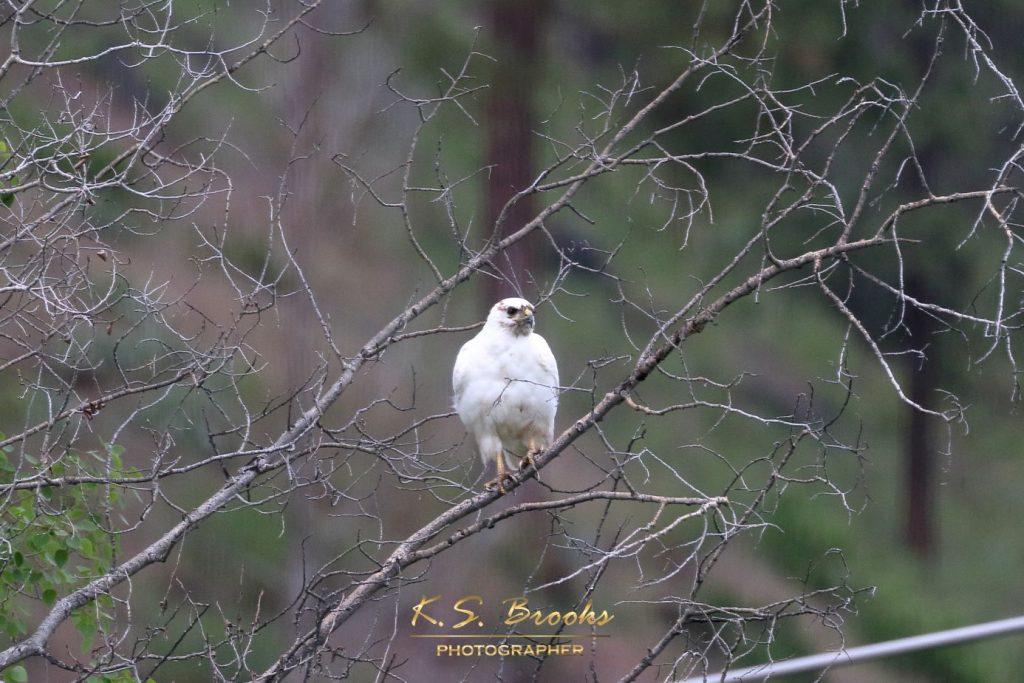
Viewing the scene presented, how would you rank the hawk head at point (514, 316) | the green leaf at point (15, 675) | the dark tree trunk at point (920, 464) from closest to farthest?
the green leaf at point (15, 675) → the hawk head at point (514, 316) → the dark tree trunk at point (920, 464)

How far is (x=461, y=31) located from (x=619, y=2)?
29.0 inches

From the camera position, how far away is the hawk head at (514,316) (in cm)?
316

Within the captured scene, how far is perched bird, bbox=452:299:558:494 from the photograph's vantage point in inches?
127

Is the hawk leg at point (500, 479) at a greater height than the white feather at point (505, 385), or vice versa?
the white feather at point (505, 385)

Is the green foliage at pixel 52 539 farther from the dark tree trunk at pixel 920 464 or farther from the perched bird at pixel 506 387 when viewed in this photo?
the dark tree trunk at pixel 920 464

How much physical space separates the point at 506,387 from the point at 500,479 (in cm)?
28

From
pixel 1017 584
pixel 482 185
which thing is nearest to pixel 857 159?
pixel 482 185

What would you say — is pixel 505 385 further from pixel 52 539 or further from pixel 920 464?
pixel 920 464

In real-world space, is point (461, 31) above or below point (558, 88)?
above

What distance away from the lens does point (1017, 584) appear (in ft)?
16.7

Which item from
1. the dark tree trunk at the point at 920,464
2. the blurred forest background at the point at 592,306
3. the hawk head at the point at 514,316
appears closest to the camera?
the hawk head at the point at 514,316

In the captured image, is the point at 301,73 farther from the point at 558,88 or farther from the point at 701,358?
the point at 701,358

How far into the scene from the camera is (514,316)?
3189 millimetres

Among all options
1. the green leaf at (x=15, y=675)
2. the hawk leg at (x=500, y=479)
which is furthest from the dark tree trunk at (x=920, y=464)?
the green leaf at (x=15, y=675)
